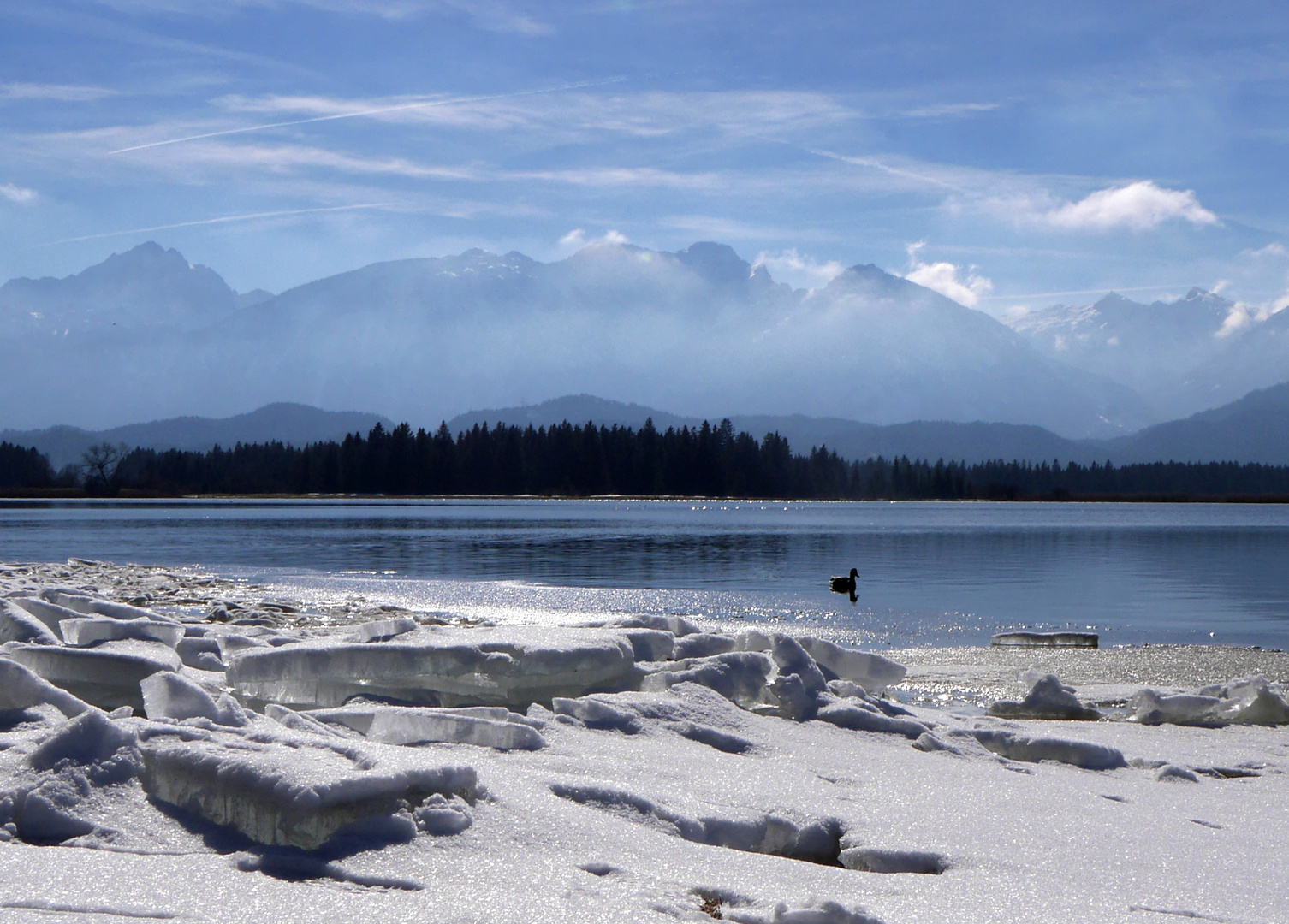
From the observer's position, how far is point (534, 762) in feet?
20.7

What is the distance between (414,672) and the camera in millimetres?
8273

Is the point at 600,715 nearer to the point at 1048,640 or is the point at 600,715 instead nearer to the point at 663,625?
the point at 663,625

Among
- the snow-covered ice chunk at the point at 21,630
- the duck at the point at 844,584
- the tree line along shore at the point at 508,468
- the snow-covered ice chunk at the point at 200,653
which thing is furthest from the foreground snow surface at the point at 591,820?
the tree line along shore at the point at 508,468

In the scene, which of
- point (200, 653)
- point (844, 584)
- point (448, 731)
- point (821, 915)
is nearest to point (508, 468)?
point (844, 584)

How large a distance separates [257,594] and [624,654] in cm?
1520

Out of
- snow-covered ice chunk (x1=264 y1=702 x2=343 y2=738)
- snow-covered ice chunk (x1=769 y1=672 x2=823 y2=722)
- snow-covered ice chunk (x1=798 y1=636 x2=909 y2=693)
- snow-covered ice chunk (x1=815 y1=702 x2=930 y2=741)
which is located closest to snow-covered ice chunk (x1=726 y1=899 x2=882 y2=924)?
snow-covered ice chunk (x1=264 y1=702 x2=343 y2=738)

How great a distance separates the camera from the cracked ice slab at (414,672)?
812 centimetres

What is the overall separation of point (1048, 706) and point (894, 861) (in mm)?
6157

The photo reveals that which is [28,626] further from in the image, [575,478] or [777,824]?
[575,478]

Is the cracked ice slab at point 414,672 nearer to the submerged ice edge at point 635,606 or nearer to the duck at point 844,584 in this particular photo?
the submerged ice edge at point 635,606

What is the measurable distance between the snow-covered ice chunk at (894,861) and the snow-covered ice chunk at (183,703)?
11.6ft

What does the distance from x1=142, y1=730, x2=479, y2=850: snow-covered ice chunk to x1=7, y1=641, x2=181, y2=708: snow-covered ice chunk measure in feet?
6.36

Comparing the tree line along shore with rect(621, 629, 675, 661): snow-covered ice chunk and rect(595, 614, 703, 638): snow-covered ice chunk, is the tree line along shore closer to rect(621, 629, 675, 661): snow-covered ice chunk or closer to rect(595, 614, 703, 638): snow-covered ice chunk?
rect(595, 614, 703, 638): snow-covered ice chunk

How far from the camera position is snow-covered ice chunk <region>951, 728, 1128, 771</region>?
25.7 feet
